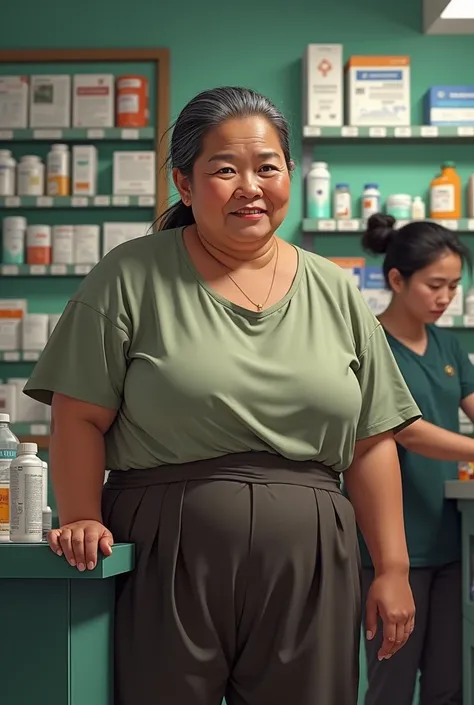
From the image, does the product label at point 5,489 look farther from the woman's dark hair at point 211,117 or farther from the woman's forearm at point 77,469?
the woman's dark hair at point 211,117

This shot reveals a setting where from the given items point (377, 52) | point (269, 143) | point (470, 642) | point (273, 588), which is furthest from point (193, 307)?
point (377, 52)

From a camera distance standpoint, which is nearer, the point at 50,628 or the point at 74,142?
the point at 50,628

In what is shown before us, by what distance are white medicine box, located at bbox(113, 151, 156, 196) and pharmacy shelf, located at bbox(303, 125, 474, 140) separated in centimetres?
65

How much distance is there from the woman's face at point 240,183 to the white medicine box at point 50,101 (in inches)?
122

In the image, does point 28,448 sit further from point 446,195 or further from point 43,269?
point 446,195

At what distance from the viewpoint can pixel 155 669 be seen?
1406 millimetres

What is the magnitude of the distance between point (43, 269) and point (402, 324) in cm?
199

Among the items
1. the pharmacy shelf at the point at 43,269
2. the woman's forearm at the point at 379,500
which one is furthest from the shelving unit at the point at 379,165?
the woman's forearm at the point at 379,500

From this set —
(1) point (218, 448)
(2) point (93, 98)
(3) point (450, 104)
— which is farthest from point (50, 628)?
(3) point (450, 104)

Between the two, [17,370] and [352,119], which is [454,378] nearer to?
[352,119]

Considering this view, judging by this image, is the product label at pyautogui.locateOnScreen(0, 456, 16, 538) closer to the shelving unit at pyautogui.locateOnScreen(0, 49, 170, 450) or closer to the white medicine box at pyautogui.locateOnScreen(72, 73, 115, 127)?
the shelving unit at pyautogui.locateOnScreen(0, 49, 170, 450)

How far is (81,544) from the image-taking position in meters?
1.35

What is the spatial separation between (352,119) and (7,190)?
1.42 meters

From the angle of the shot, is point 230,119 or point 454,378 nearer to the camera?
point 230,119
